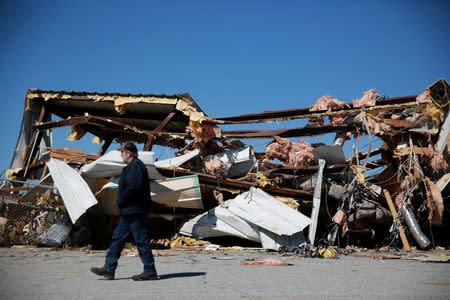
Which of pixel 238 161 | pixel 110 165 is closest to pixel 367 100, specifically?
pixel 238 161

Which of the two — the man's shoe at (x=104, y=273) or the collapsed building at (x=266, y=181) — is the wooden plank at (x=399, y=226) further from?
the man's shoe at (x=104, y=273)

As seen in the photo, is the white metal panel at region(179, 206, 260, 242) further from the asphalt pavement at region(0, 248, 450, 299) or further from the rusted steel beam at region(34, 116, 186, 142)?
the asphalt pavement at region(0, 248, 450, 299)

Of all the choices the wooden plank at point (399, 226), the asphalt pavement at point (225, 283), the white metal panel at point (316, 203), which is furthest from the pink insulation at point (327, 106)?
the asphalt pavement at point (225, 283)

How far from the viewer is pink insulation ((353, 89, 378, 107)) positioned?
1061cm

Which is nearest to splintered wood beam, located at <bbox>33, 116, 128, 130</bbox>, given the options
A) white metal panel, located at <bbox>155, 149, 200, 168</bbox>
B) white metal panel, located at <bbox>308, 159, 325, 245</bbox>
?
white metal panel, located at <bbox>155, 149, 200, 168</bbox>

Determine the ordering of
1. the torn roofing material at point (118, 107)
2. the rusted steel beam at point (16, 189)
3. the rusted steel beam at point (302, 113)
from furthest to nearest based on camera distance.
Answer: the torn roofing material at point (118, 107), the rusted steel beam at point (302, 113), the rusted steel beam at point (16, 189)

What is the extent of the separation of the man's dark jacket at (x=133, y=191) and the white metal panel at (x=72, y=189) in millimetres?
4019

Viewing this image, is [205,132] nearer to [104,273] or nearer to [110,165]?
[110,165]

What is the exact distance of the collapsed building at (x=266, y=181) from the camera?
29.8ft

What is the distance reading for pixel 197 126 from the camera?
11391 millimetres

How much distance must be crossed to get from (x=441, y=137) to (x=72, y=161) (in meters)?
10.5

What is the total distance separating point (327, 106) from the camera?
1116 cm

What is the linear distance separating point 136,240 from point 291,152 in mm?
7352

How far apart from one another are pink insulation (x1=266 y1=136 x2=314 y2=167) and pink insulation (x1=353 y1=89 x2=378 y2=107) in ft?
6.23
